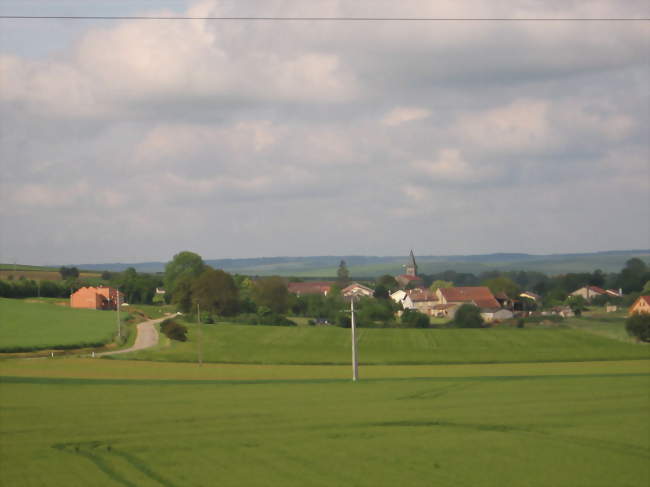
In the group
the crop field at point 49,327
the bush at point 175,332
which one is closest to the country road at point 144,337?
the bush at point 175,332

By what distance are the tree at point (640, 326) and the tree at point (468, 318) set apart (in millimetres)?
24778

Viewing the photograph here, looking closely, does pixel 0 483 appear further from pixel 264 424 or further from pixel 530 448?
pixel 530 448

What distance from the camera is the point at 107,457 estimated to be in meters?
21.6

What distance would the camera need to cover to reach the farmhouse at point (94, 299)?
349 ft

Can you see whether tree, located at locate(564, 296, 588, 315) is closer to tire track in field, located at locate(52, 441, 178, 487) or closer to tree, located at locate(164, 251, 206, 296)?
tree, located at locate(164, 251, 206, 296)

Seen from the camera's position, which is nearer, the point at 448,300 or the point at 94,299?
the point at 94,299


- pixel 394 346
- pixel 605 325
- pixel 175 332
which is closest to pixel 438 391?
pixel 394 346

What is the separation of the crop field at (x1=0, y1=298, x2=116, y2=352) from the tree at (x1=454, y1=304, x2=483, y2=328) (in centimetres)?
3870

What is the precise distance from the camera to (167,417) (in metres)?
28.9

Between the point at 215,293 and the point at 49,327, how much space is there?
2817cm

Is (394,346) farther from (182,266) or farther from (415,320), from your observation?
(182,266)

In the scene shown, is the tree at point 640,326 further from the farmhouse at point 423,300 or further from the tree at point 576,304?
the farmhouse at point 423,300

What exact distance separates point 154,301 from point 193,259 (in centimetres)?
850

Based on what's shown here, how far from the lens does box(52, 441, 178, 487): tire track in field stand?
19.1 m
